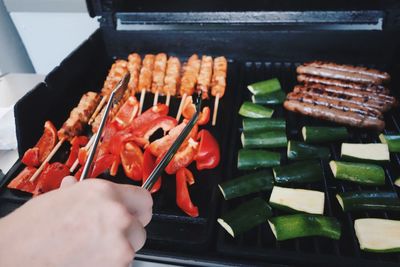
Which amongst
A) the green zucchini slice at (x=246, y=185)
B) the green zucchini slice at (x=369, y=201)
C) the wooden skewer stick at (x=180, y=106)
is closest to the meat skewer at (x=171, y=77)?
the wooden skewer stick at (x=180, y=106)

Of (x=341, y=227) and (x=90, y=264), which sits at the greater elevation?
(x=90, y=264)

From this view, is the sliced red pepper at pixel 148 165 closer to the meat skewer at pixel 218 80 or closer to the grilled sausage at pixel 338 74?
the meat skewer at pixel 218 80

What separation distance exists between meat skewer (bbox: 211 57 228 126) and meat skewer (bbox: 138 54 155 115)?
2.21 ft

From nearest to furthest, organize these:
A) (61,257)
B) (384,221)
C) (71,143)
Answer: (61,257), (384,221), (71,143)

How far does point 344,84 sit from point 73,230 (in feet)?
9.63

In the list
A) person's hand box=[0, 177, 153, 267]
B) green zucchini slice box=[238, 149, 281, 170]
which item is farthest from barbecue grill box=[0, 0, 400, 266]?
person's hand box=[0, 177, 153, 267]

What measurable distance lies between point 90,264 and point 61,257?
9cm

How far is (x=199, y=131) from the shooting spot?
2938mm

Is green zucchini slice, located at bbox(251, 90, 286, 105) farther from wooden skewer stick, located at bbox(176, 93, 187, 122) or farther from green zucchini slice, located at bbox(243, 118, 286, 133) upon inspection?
wooden skewer stick, located at bbox(176, 93, 187, 122)

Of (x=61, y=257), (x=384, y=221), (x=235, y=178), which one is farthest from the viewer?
(x=235, y=178)

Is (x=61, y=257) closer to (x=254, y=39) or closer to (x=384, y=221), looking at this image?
(x=384, y=221)

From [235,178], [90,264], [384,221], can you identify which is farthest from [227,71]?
[90,264]

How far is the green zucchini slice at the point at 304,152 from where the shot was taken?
8.52ft

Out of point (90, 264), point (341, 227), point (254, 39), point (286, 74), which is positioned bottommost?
point (341, 227)
